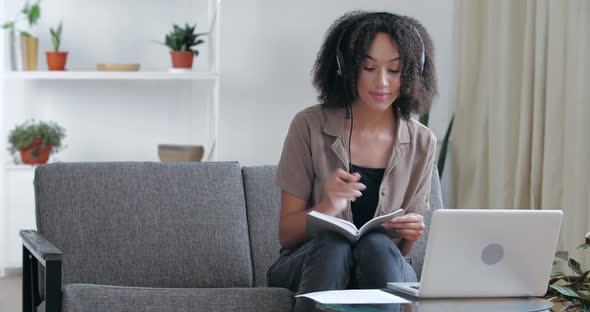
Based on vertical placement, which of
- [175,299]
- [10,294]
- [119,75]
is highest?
[119,75]

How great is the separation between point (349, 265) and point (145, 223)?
2.27ft

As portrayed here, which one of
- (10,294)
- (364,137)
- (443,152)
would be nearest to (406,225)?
(364,137)

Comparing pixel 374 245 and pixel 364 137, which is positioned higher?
pixel 364 137

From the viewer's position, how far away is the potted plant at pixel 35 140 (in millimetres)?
4480

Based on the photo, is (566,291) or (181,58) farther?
(181,58)

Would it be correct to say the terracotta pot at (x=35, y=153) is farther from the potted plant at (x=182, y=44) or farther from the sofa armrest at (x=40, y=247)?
the sofa armrest at (x=40, y=247)

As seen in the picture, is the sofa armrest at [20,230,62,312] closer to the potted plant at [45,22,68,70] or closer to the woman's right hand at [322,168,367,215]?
the woman's right hand at [322,168,367,215]

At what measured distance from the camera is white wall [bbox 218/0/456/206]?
15.6 ft

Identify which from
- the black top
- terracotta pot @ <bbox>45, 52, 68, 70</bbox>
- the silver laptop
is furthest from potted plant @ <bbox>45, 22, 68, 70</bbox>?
the silver laptop

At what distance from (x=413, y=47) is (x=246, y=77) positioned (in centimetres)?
255

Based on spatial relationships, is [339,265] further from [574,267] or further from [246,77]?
[246,77]

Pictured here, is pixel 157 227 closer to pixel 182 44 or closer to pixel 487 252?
pixel 487 252

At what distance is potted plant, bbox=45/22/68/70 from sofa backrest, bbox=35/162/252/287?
2.09m

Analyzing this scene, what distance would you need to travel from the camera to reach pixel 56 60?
4520 millimetres
